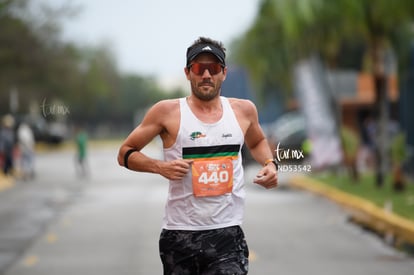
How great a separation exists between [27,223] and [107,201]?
15.8 ft

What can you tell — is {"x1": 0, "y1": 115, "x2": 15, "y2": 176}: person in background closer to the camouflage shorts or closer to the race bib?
the camouflage shorts

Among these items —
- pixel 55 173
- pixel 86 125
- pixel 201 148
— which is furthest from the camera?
pixel 86 125

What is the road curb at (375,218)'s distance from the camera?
12.8 metres

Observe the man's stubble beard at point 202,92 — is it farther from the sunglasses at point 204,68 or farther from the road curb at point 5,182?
the road curb at point 5,182

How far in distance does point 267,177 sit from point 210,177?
0.31 meters

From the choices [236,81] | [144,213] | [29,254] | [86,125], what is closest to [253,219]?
[144,213]

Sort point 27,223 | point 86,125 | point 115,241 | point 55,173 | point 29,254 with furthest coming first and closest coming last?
1. point 86,125
2. point 55,173
3. point 27,223
4. point 115,241
5. point 29,254

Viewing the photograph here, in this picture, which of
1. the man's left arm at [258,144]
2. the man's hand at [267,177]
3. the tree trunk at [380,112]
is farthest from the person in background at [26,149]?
the man's hand at [267,177]

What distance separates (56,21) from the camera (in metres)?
36.5

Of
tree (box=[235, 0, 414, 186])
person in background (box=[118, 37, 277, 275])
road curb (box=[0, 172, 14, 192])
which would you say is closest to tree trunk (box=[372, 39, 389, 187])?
tree (box=[235, 0, 414, 186])

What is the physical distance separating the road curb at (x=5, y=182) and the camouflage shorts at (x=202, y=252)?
19594 mm

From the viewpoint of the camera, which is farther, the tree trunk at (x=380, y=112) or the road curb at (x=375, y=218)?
the tree trunk at (x=380, y=112)

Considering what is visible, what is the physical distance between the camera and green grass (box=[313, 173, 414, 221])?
605 inches

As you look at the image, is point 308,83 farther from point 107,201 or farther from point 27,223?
point 27,223
